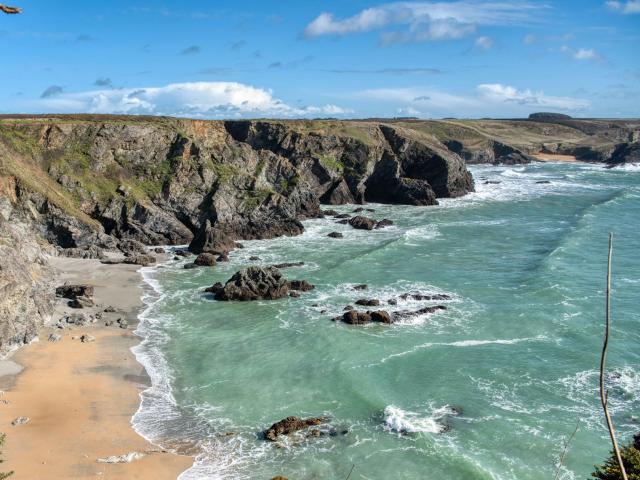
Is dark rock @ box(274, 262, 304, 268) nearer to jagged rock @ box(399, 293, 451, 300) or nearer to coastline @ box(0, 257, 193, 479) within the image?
jagged rock @ box(399, 293, 451, 300)

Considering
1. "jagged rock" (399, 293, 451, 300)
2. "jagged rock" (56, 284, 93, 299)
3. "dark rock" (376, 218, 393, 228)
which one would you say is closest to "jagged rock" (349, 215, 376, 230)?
"dark rock" (376, 218, 393, 228)

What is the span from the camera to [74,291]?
43.3m

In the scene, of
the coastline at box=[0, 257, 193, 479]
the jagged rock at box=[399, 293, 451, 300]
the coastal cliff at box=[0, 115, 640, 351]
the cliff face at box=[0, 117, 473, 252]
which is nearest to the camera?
the coastline at box=[0, 257, 193, 479]

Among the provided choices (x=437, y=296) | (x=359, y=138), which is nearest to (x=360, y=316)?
(x=437, y=296)

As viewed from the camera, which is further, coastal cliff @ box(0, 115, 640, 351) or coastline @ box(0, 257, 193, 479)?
coastal cliff @ box(0, 115, 640, 351)

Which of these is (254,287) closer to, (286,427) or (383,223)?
(286,427)

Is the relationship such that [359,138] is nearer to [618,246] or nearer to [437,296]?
[618,246]

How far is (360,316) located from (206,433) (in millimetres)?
15277

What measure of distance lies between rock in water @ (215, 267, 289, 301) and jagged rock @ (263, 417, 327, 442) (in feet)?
62.5

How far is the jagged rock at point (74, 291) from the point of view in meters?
43.3

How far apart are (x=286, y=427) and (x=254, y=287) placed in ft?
65.8

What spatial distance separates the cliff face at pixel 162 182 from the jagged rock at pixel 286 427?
1378 inches

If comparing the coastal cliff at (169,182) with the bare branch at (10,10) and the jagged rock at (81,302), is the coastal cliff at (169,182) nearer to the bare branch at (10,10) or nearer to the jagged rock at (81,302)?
the jagged rock at (81,302)

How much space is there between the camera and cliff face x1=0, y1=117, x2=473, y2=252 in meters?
59.9
